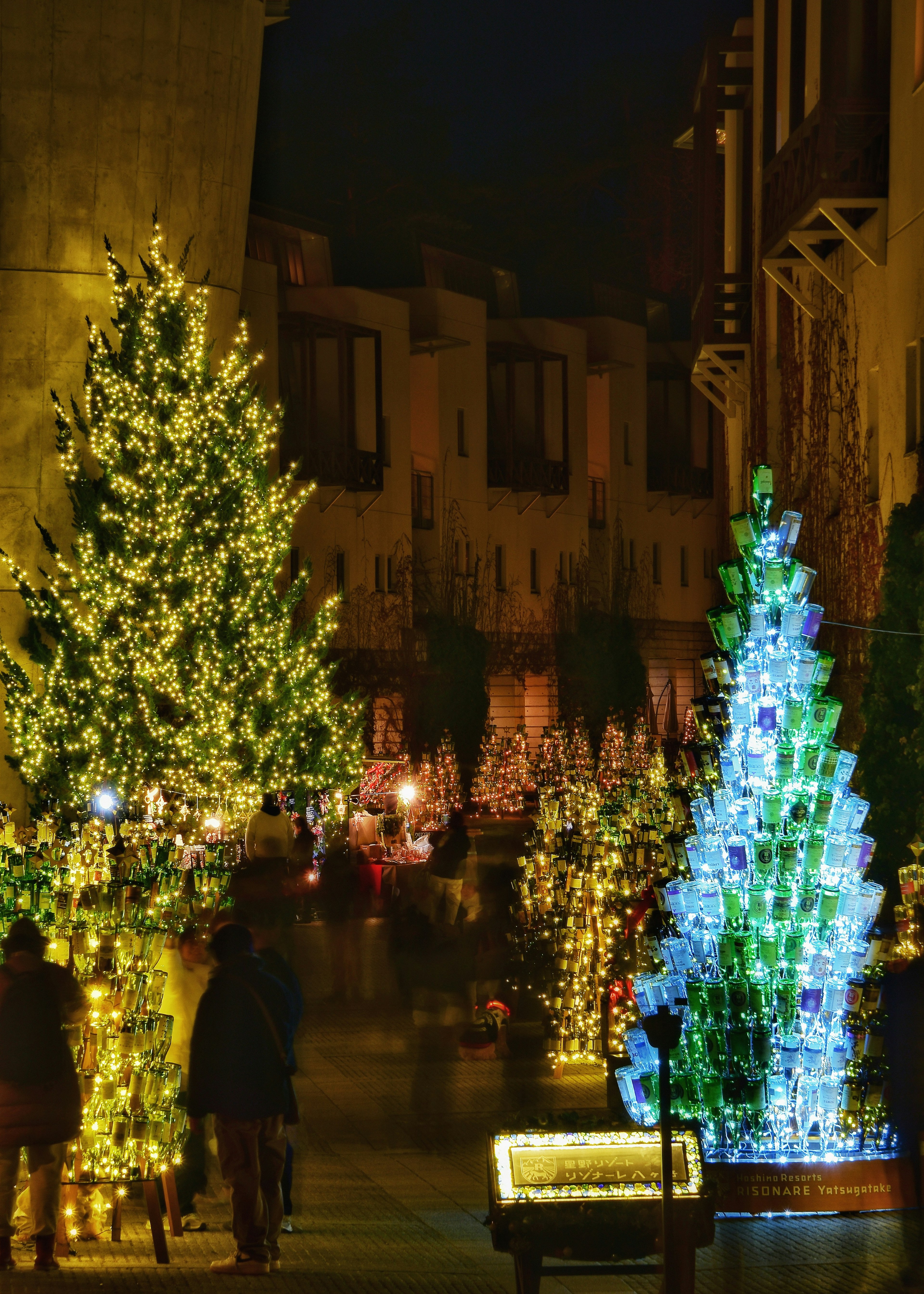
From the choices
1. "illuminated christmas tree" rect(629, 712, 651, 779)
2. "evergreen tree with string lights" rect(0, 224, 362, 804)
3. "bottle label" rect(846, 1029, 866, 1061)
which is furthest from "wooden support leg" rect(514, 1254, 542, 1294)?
"illuminated christmas tree" rect(629, 712, 651, 779)

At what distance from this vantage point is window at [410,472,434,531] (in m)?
39.0

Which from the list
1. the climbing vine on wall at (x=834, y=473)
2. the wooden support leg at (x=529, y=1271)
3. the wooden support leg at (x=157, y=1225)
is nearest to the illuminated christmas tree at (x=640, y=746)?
the climbing vine on wall at (x=834, y=473)

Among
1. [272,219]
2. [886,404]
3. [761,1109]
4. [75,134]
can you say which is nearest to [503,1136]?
[761,1109]

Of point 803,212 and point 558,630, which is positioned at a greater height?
point 803,212

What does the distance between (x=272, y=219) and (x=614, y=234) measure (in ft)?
53.3

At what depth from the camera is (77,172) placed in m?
25.1

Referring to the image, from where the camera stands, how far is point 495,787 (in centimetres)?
3428

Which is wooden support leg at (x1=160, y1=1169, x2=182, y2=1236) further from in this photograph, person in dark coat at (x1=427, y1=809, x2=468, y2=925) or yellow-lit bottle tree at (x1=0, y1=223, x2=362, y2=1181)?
yellow-lit bottle tree at (x1=0, y1=223, x2=362, y2=1181)

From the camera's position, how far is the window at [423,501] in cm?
3903

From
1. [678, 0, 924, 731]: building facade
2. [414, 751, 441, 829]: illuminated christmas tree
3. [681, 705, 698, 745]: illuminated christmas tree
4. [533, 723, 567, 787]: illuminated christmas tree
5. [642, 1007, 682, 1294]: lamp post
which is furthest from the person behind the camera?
[681, 705, 698, 745]: illuminated christmas tree

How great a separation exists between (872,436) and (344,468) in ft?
60.9

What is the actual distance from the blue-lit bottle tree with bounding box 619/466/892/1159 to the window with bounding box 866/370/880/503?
860cm

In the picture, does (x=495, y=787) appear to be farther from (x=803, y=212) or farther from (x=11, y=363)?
(x=803, y=212)

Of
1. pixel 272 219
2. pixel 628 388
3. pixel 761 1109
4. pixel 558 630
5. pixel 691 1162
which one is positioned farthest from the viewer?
pixel 628 388
